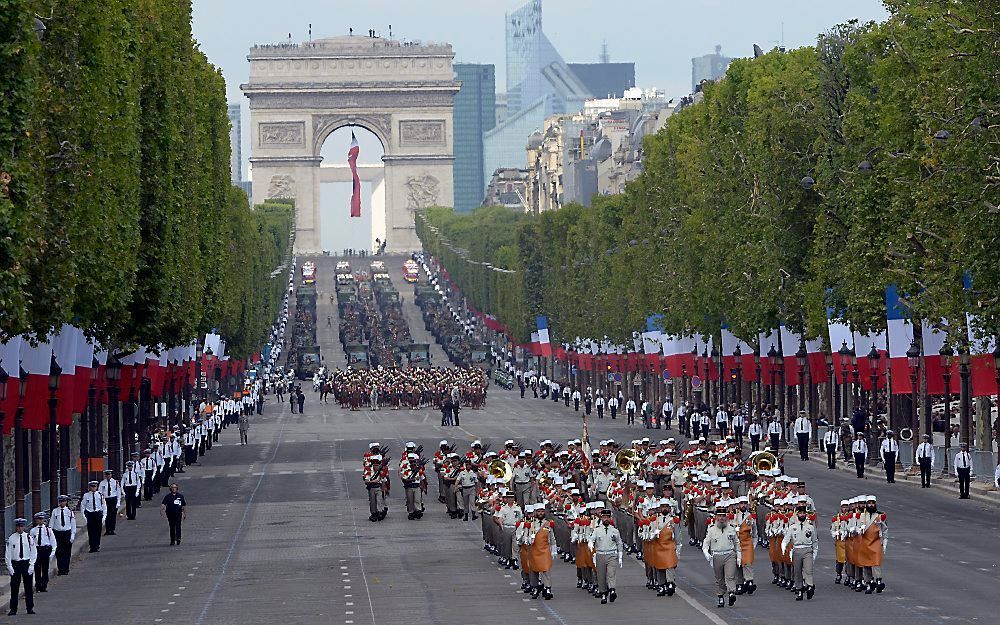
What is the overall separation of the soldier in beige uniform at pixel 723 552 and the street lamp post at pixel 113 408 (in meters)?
29.2

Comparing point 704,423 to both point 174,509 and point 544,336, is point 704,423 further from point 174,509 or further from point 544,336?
point 544,336

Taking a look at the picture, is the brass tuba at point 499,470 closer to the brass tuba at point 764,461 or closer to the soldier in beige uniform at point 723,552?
the brass tuba at point 764,461

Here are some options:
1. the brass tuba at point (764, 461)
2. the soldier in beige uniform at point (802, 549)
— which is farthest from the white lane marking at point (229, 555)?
the brass tuba at point (764, 461)

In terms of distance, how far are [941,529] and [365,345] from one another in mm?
127494

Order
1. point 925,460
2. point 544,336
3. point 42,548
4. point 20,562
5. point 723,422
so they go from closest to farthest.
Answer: point 20,562, point 42,548, point 925,460, point 723,422, point 544,336

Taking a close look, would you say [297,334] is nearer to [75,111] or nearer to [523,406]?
[523,406]

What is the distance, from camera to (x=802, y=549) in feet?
109

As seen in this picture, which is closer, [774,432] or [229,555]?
[229,555]

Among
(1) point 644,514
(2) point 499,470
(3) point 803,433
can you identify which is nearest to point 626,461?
(2) point 499,470

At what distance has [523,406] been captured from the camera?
124500 mm

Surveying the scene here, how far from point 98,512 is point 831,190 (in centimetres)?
3094

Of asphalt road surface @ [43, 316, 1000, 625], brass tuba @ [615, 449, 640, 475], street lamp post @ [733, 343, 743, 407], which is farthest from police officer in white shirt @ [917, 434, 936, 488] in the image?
street lamp post @ [733, 343, 743, 407]

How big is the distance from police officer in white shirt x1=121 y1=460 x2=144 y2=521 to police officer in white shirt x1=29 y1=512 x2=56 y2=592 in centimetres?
1575

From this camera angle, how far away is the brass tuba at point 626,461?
4625 cm
